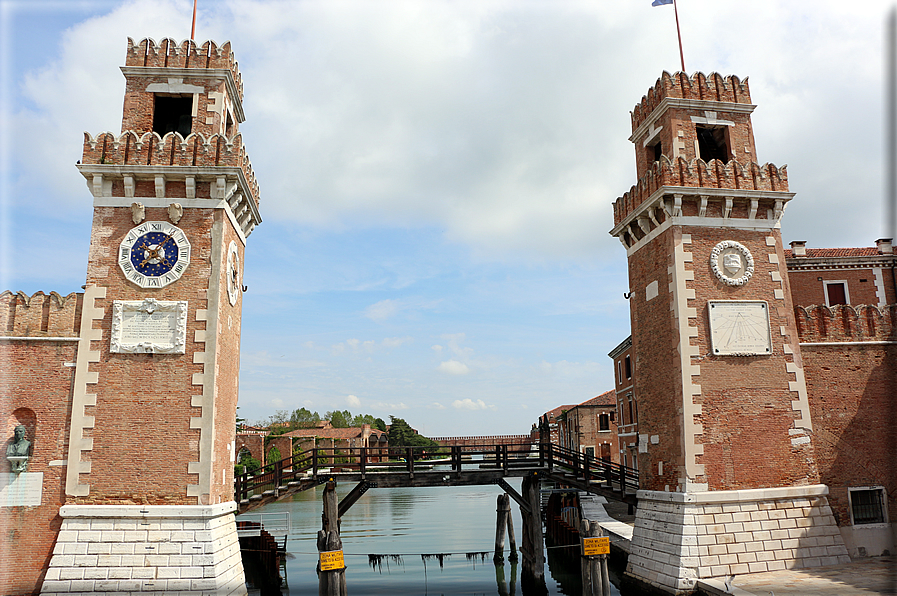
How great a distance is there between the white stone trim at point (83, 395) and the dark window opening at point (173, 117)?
19.8 ft

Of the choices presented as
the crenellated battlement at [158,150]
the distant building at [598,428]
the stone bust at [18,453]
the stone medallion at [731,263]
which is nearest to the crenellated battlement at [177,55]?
the crenellated battlement at [158,150]

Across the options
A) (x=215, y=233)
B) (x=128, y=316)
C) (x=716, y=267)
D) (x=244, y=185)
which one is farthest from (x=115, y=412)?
(x=716, y=267)

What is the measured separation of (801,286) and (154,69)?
2737 centimetres

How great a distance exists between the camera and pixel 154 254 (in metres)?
16.0

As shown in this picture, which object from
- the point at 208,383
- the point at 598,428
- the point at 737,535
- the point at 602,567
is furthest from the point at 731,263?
the point at 598,428

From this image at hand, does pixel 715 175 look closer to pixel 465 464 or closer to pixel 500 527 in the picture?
pixel 465 464

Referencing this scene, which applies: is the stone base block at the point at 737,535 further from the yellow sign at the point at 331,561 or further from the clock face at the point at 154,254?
the clock face at the point at 154,254

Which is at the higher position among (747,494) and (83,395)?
(83,395)

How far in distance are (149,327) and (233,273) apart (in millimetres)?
3023

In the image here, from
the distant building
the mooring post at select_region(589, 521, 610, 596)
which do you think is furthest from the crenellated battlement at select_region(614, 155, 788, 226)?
the distant building

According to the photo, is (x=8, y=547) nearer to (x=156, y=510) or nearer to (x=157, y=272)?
(x=156, y=510)

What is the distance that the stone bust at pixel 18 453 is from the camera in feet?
47.8

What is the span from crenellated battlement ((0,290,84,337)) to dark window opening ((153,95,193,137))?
20.5ft

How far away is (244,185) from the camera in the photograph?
17125mm
